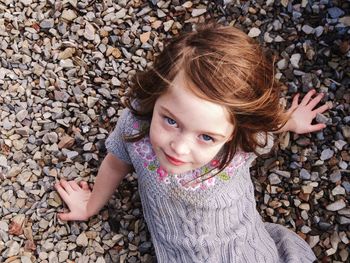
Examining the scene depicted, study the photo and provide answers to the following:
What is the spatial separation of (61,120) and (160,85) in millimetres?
906

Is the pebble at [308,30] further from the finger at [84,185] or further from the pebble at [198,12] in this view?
the finger at [84,185]

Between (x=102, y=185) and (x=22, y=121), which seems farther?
(x=22, y=121)

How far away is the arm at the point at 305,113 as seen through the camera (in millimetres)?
2082

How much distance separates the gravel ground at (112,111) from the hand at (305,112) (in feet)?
0.13

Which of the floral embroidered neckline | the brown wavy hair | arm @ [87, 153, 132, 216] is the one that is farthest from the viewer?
arm @ [87, 153, 132, 216]

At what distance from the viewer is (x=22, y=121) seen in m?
2.21

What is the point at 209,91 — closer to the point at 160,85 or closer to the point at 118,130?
the point at 160,85

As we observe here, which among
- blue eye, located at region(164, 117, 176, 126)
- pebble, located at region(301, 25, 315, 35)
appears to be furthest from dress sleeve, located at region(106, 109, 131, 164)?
pebble, located at region(301, 25, 315, 35)

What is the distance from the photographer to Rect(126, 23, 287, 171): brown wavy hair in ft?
4.33

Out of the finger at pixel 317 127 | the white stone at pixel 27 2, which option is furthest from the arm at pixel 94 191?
the white stone at pixel 27 2

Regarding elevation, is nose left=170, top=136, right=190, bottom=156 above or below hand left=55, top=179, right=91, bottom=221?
above

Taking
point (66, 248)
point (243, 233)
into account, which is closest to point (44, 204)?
point (66, 248)

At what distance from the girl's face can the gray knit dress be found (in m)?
0.22

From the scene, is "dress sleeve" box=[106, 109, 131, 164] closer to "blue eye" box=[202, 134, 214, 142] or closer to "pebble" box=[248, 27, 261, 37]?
"blue eye" box=[202, 134, 214, 142]
